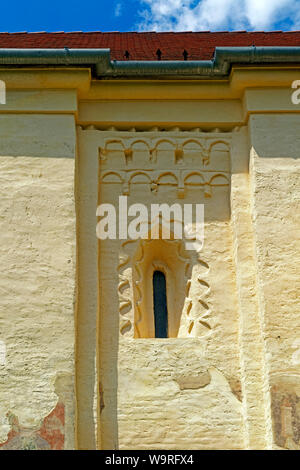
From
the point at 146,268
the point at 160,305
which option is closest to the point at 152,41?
the point at 146,268

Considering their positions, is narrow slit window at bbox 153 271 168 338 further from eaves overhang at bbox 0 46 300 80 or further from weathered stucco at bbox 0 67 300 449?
eaves overhang at bbox 0 46 300 80

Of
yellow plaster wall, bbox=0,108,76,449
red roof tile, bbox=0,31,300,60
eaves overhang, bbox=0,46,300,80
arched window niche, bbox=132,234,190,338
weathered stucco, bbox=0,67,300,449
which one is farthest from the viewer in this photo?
red roof tile, bbox=0,31,300,60

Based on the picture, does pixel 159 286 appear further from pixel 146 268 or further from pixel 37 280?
pixel 37 280

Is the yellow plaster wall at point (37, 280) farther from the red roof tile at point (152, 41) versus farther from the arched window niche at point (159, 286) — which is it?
the red roof tile at point (152, 41)

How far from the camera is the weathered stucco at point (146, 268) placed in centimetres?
859

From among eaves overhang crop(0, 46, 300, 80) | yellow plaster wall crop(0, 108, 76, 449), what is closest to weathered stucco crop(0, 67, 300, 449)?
yellow plaster wall crop(0, 108, 76, 449)

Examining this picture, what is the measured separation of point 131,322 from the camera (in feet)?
30.3

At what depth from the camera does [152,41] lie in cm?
1327

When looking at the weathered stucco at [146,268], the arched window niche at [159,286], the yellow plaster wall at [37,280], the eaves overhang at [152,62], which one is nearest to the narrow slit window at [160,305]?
the arched window niche at [159,286]

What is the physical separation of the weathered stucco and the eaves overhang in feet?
0.45

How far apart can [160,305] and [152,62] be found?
107 inches

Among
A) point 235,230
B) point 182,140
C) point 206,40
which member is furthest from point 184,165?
point 206,40

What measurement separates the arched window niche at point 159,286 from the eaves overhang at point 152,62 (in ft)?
6.38

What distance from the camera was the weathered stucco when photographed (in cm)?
859
